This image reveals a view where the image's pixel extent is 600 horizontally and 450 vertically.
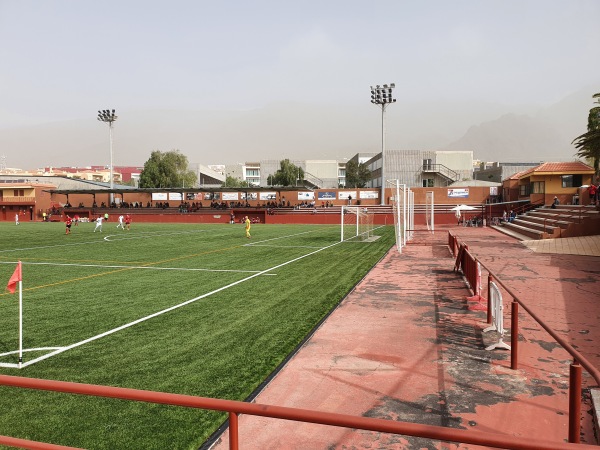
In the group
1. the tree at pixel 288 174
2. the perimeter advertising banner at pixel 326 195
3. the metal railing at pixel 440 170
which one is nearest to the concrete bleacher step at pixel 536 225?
the perimeter advertising banner at pixel 326 195

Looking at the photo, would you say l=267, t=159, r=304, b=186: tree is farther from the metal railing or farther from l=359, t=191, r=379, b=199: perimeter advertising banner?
l=359, t=191, r=379, b=199: perimeter advertising banner

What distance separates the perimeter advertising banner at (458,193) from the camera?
2485 inches

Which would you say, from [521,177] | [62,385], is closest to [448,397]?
[62,385]

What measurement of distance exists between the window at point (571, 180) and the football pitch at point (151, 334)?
3238cm

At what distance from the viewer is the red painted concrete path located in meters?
5.39

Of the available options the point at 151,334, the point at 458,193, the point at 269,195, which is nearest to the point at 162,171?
the point at 269,195

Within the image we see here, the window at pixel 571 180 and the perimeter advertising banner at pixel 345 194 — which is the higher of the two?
the window at pixel 571 180

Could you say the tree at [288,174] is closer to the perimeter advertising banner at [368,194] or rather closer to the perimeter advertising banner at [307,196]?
the perimeter advertising banner at [307,196]

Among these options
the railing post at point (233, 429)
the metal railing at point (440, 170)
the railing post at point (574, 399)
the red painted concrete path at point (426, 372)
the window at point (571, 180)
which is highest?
the metal railing at point (440, 170)

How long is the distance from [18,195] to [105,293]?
2951 inches

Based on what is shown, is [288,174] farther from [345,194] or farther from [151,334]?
[151,334]

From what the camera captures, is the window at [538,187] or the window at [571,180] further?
the window at [538,187]

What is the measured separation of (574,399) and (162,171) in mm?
98811

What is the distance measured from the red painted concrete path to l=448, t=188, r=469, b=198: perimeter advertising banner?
170 ft
